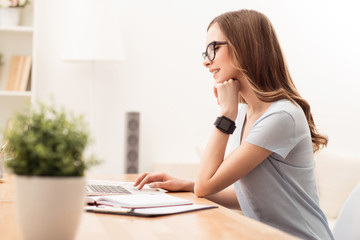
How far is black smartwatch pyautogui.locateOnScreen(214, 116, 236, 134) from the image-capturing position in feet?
5.60

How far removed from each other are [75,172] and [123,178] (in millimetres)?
1407

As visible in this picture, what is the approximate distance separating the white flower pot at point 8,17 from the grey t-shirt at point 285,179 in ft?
8.38

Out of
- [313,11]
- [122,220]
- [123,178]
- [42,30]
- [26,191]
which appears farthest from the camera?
[313,11]

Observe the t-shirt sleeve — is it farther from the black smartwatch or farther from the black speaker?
the black speaker

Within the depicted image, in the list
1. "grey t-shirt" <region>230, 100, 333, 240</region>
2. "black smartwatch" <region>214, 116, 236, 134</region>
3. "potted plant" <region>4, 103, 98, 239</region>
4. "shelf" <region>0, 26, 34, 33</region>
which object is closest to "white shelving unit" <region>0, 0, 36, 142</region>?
"shelf" <region>0, 26, 34, 33</region>

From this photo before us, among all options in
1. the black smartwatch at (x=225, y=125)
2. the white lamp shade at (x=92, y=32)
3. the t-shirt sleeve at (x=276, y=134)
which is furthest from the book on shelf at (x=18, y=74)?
the t-shirt sleeve at (x=276, y=134)

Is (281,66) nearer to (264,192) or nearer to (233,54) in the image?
(233,54)

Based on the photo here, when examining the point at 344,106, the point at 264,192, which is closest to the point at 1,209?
the point at 264,192

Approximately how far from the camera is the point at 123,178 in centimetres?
215

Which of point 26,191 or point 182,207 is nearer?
point 26,191

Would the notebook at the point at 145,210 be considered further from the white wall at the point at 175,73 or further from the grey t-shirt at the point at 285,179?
the white wall at the point at 175,73

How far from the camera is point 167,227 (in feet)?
3.51

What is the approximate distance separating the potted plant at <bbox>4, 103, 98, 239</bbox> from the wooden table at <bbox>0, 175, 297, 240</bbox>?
194 mm

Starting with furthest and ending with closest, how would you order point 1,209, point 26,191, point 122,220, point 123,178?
point 123,178 < point 1,209 < point 122,220 < point 26,191
